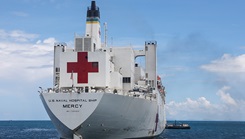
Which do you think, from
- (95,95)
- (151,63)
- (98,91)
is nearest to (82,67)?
(98,91)

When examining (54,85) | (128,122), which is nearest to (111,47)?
(54,85)

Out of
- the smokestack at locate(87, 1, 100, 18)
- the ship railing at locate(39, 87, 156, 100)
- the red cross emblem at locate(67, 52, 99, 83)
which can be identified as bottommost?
the ship railing at locate(39, 87, 156, 100)

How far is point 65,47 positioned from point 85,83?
7.33 metres

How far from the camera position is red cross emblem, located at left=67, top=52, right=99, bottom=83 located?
31.1 m

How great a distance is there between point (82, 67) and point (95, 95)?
4.39 meters

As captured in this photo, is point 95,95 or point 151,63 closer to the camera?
point 95,95

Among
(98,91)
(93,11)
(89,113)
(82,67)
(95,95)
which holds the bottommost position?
(89,113)

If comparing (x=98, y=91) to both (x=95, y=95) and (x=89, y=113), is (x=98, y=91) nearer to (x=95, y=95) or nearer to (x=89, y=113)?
(x=95, y=95)

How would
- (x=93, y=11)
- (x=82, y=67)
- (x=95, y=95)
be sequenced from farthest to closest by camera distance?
1. (x=93, y=11)
2. (x=82, y=67)
3. (x=95, y=95)

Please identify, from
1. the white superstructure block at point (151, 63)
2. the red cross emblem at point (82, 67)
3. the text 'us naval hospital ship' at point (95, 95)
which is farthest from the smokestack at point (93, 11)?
the white superstructure block at point (151, 63)

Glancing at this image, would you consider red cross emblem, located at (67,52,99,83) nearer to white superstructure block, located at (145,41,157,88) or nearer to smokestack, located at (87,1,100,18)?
smokestack, located at (87,1,100,18)

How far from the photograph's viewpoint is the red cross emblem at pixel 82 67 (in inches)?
1223

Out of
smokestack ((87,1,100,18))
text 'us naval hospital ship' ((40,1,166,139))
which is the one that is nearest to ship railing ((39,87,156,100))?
text 'us naval hospital ship' ((40,1,166,139))

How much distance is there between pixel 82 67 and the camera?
102ft
